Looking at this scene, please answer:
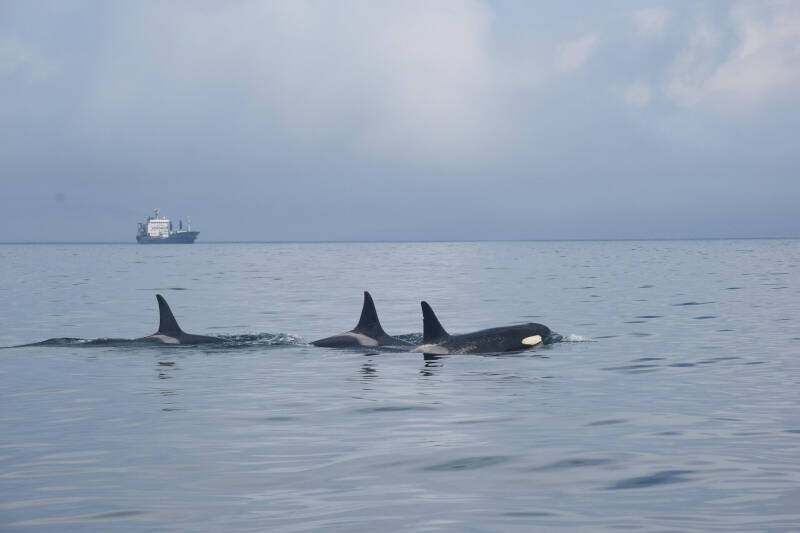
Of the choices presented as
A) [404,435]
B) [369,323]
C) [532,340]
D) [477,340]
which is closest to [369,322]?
[369,323]

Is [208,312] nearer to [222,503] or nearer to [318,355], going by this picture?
[318,355]

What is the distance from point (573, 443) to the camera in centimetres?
1175

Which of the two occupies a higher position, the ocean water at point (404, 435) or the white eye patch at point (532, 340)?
the white eye patch at point (532, 340)

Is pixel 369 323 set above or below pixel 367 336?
above

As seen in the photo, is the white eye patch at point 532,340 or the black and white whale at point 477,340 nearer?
the black and white whale at point 477,340

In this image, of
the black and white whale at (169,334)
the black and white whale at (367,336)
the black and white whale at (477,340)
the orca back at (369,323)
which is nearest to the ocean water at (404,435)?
the black and white whale at (477,340)

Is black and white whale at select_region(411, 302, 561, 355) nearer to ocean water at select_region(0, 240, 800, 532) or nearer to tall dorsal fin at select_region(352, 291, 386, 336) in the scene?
ocean water at select_region(0, 240, 800, 532)

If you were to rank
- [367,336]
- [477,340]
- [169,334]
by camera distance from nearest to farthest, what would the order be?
[477,340] < [367,336] < [169,334]

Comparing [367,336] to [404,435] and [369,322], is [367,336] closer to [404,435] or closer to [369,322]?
[369,322]

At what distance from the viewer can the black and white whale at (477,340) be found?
21.6 metres

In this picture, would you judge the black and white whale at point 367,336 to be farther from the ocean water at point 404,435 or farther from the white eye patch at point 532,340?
the white eye patch at point 532,340

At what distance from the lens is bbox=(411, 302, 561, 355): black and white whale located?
21.6 m

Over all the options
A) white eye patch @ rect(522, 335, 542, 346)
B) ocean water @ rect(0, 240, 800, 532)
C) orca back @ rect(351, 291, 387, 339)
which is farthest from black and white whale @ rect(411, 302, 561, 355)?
orca back @ rect(351, 291, 387, 339)

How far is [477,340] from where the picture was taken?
21.8 m
